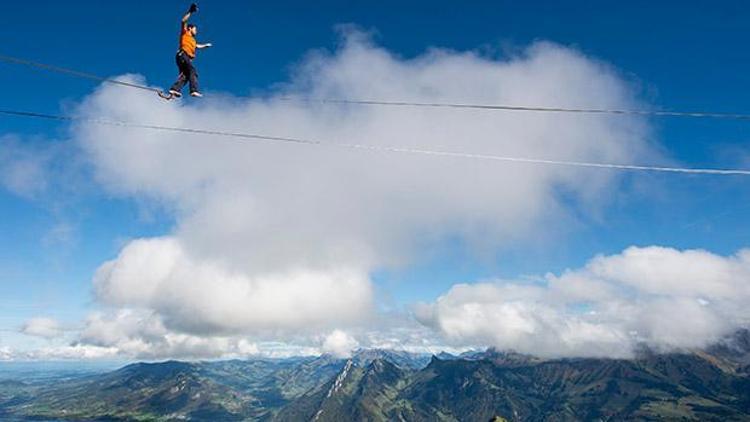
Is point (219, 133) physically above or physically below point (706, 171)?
above

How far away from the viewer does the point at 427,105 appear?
23516mm

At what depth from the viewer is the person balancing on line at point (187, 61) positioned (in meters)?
20.9

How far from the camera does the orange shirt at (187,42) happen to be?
2082 centimetres

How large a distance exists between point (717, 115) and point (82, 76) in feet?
79.0

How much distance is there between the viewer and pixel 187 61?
69.1 feet

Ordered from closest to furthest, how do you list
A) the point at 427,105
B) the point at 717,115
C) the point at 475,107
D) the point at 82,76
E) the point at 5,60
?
the point at 5,60 < the point at 82,76 < the point at 717,115 < the point at 475,107 < the point at 427,105

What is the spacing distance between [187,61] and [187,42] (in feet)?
2.43

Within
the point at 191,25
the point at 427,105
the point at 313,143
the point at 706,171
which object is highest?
the point at 191,25

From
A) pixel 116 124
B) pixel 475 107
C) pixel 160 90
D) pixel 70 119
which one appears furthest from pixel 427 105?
pixel 70 119

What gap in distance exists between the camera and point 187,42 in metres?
20.9

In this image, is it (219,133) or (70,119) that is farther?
(219,133)

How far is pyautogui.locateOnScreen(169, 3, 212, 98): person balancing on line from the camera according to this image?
2089cm

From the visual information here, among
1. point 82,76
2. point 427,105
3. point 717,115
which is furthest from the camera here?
point 427,105

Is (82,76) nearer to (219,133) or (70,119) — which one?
(70,119)
